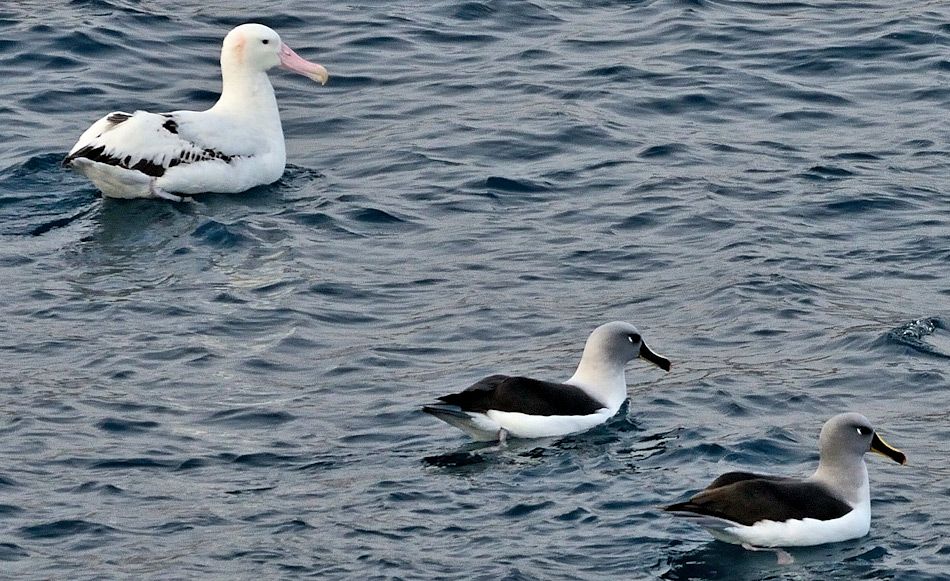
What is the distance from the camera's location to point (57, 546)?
11109 millimetres

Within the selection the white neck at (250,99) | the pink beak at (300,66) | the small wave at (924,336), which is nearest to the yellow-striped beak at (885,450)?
the small wave at (924,336)

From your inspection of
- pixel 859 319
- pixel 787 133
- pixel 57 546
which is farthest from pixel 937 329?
pixel 57 546

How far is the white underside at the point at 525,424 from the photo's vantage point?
1272 cm

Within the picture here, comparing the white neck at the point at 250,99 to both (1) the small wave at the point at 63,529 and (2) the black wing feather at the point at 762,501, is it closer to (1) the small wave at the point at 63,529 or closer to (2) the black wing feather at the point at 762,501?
(1) the small wave at the point at 63,529

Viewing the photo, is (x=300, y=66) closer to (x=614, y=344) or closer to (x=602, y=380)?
(x=614, y=344)

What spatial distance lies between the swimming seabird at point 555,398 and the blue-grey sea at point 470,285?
0.19 m

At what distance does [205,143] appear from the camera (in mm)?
18031

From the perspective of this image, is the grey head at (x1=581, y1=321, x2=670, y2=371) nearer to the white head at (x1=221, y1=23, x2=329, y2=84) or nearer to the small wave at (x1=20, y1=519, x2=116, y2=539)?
the small wave at (x1=20, y1=519, x2=116, y2=539)

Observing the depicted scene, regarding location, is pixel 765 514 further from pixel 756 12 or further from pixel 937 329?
pixel 756 12

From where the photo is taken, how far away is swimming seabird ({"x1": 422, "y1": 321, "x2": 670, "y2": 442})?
12.7 meters

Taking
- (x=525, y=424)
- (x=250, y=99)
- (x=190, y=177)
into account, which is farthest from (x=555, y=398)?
(x=250, y=99)

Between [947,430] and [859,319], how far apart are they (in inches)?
83.3

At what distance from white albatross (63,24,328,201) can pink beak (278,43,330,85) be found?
8cm

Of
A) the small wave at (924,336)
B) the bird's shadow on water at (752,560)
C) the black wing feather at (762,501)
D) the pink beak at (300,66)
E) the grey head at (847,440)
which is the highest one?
the pink beak at (300,66)
